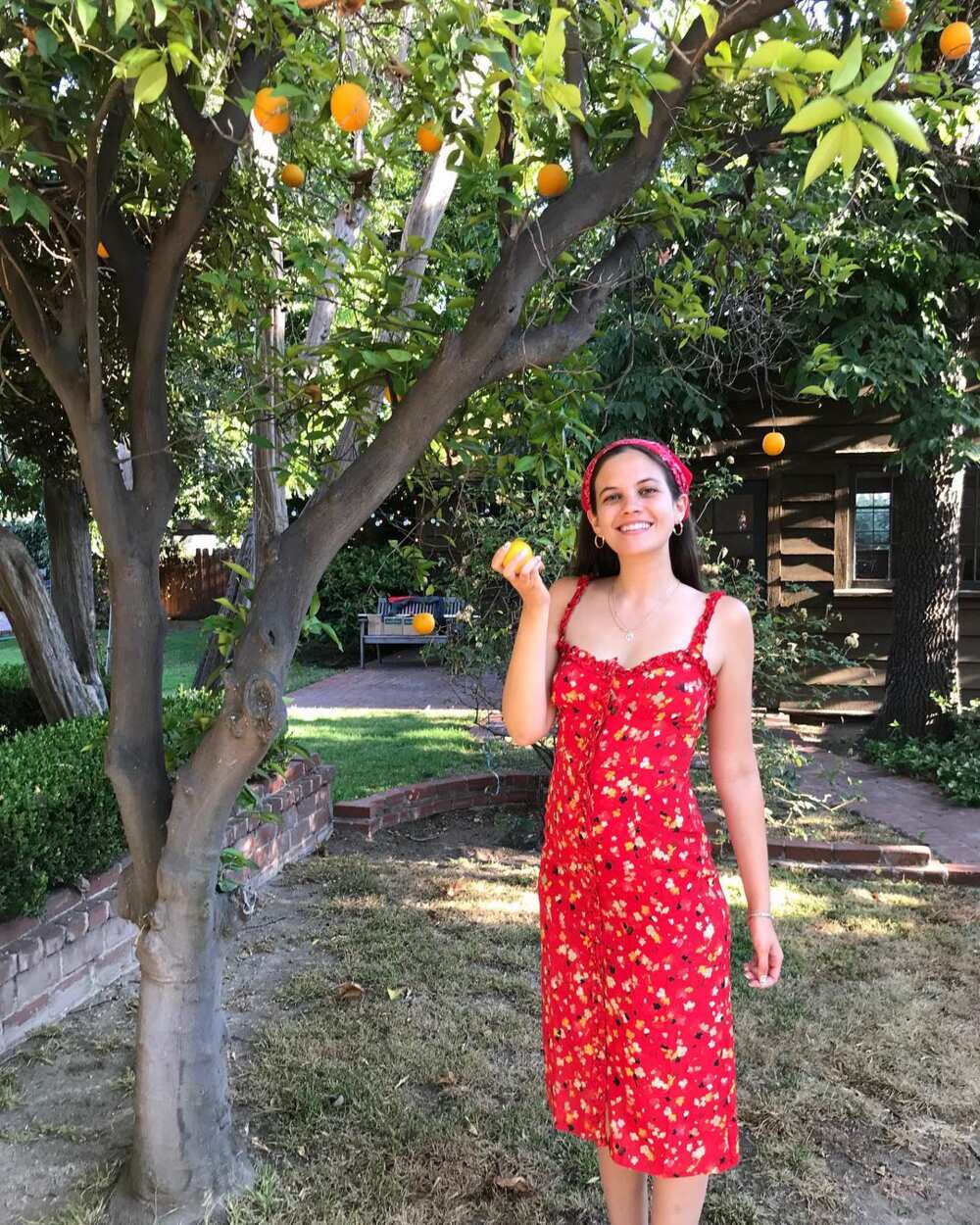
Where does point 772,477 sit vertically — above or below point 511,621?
above

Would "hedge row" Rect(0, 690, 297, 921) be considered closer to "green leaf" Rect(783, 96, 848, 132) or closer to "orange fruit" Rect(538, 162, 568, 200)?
"orange fruit" Rect(538, 162, 568, 200)

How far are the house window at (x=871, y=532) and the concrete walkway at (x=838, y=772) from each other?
1.70m

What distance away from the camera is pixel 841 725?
9250mm

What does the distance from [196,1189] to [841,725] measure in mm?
8070

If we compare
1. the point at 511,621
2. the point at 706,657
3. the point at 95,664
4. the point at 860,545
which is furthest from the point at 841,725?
the point at 706,657

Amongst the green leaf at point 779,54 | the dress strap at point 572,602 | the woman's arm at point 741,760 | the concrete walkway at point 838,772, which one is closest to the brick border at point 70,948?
the dress strap at point 572,602

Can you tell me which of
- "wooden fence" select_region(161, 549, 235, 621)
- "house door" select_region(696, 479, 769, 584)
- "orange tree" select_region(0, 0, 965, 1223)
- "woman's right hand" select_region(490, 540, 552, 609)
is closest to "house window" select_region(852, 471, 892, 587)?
"house door" select_region(696, 479, 769, 584)

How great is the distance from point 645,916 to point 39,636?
4.31m

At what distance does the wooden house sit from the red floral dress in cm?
762

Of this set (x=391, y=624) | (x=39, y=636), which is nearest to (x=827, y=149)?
(x=39, y=636)

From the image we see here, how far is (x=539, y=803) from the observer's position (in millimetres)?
6164

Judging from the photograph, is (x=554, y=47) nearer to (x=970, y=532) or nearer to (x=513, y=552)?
(x=513, y=552)

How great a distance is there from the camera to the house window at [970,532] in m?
9.38

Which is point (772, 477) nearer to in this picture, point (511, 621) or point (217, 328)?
point (511, 621)
